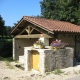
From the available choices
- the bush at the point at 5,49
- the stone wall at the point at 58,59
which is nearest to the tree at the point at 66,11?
the bush at the point at 5,49

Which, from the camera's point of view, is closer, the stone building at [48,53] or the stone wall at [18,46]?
the stone building at [48,53]

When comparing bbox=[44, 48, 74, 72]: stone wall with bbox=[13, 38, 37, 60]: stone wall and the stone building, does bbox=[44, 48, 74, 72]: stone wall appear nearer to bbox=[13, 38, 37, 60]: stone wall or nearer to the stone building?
the stone building

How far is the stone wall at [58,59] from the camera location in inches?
363

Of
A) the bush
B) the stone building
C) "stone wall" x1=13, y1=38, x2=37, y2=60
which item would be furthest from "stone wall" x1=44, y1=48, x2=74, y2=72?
the bush

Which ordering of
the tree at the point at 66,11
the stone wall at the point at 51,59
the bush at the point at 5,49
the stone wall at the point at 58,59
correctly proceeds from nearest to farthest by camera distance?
1. the stone wall at the point at 51,59
2. the stone wall at the point at 58,59
3. the bush at the point at 5,49
4. the tree at the point at 66,11

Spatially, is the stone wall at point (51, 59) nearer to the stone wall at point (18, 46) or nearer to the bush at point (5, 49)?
the stone wall at point (18, 46)

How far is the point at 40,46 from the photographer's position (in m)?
9.85

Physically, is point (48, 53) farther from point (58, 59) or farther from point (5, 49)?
point (5, 49)

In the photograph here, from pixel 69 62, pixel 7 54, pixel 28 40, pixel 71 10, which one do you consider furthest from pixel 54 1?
pixel 69 62

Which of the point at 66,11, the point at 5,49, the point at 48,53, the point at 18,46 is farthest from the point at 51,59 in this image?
the point at 66,11

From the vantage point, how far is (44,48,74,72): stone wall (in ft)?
30.3

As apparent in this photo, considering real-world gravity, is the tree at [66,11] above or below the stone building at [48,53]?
above

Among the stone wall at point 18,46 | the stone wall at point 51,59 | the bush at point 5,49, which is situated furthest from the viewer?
the bush at point 5,49

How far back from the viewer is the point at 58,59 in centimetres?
964
